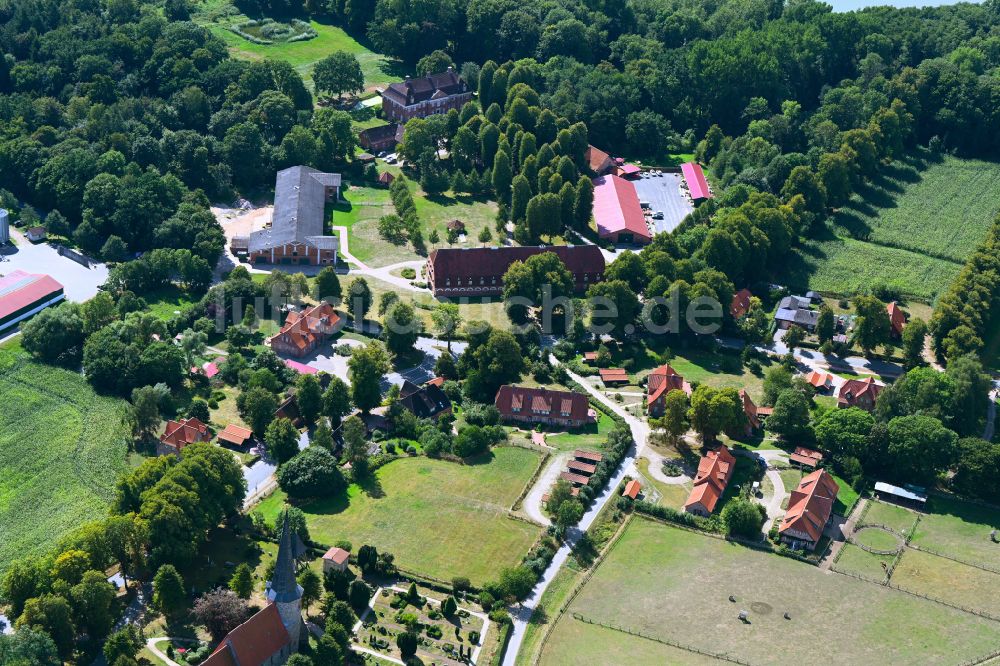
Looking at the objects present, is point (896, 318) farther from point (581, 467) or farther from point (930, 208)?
point (581, 467)

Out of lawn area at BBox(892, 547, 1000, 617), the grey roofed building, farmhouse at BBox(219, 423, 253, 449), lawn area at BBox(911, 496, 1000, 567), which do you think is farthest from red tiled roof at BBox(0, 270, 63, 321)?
lawn area at BBox(911, 496, 1000, 567)

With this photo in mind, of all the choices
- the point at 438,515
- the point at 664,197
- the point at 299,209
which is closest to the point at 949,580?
the point at 438,515

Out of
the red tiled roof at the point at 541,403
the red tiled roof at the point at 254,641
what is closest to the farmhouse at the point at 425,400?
the red tiled roof at the point at 541,403

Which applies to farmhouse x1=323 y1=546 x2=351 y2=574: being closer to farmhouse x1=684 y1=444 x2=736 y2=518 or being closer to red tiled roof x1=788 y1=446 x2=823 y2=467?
farmhouse x1=684 y1=444 x2=736 y2=518

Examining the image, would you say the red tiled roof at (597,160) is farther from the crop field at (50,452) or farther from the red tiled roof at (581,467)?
the crop field at (50,452)

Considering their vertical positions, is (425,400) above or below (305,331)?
above

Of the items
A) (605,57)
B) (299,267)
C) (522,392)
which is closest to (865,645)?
(522,392)
